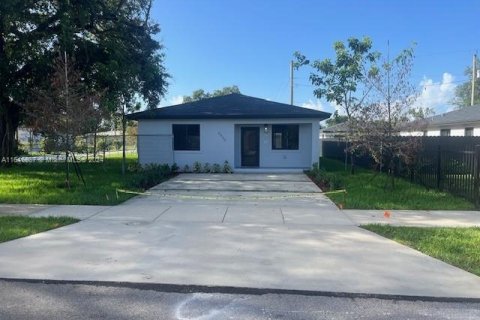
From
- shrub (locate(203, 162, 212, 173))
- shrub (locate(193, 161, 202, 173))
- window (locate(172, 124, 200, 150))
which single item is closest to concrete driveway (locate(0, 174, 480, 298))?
shrub (locate(203, 162, 212, 173))

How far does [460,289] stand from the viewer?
16.0 feet

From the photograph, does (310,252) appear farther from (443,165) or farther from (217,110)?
(217,110)

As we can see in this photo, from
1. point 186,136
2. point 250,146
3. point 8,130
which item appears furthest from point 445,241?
point 8,130

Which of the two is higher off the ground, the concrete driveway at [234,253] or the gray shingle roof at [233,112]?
the gray shingle roof at [233,112]

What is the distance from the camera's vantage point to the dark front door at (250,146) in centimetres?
2098

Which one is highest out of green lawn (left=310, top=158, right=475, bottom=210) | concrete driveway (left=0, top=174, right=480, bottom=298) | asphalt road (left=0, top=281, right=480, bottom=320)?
green lawn (left=310, top=158, right=475, bottom=210)

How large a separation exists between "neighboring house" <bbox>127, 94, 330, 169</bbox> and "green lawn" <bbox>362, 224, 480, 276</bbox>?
12106 mm

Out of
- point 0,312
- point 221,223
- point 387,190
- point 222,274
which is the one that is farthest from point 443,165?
point 0,312

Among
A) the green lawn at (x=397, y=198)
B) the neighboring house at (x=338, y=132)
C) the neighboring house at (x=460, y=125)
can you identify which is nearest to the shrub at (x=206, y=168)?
the neighboring house at (x=338, y=132)

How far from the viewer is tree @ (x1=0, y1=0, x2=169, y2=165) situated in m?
16.2

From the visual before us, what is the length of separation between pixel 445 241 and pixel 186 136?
1480 cm

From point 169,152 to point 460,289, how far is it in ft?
53.5

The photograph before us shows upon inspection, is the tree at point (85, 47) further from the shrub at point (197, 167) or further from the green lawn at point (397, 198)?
the green lawn at point (397, 198)

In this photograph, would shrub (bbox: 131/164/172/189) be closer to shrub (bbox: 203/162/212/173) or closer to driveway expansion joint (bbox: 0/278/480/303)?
shrub (bbox: 203/162/212/173)
